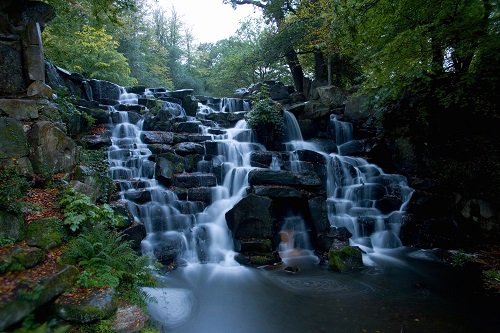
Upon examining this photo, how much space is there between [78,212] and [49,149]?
2.01m

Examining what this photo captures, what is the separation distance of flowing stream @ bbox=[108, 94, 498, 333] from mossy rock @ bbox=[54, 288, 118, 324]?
1.49m

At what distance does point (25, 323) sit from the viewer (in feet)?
10.5

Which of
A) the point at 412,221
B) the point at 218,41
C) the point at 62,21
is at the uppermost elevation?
the point at 218,41

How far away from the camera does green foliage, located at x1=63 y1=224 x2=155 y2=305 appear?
431 cm

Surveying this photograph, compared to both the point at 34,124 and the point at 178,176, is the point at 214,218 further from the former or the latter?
the point at 34,124

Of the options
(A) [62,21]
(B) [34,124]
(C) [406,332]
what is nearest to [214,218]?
(B) [34,124]

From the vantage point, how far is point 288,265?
7988 mm

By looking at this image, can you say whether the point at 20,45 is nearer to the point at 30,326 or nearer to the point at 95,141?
the point at 95,141

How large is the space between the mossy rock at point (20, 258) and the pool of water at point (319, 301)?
2.08 metres

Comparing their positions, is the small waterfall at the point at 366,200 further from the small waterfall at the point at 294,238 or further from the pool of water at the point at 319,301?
the pool of water at the point at 319,301

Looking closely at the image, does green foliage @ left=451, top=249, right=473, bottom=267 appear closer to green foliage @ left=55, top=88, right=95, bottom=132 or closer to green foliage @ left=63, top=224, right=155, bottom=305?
green foliage @ left=63, top=224, right=155, bottom=305

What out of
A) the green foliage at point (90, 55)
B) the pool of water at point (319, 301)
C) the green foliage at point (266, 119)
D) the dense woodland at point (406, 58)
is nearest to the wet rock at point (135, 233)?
the pool of water at point (319, 301)

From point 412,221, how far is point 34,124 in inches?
431

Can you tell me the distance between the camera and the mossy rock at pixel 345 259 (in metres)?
7.59
